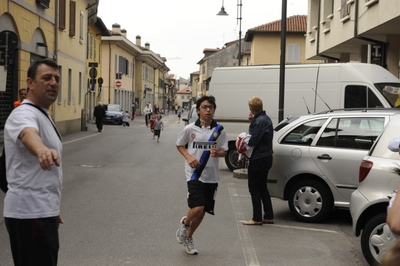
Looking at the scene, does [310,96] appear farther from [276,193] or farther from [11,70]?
[11,70]

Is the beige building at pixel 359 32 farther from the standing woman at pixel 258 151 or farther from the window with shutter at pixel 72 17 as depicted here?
the window with shutter at pixel 72 17

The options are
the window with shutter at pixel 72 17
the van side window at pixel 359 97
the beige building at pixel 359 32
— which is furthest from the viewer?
the window with shutter at pixel 72 17

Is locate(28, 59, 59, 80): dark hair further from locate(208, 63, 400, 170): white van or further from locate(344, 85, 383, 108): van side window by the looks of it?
locate(344, 85, 383, 108): van side window

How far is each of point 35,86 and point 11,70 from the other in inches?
701

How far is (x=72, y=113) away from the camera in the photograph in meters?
30.0

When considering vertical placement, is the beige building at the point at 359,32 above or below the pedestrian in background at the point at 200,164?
Result: above

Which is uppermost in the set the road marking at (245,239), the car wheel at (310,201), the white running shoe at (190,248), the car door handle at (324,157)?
the car door handle at (324,157)

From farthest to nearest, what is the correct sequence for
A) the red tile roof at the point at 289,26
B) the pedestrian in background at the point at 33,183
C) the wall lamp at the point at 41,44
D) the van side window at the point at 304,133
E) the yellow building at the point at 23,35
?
the red tile roof at the point at 289,26
the wall lamp at the point at 41,44
the yellow building at the point at 23,35
the van side window at the point at 304,133
the pedestrian in background at the point at 33,183

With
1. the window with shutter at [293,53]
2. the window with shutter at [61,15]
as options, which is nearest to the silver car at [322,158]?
the window with shutter at [61,15]

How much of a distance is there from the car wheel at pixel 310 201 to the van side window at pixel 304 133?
0.64m

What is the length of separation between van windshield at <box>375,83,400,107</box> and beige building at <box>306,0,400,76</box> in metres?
2.20

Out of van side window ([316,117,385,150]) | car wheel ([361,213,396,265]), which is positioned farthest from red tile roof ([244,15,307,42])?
car wheel ([361,213,396,265])

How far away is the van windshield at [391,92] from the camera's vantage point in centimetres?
1492

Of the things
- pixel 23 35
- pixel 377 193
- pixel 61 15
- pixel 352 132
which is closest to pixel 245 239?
pixel 377 193
